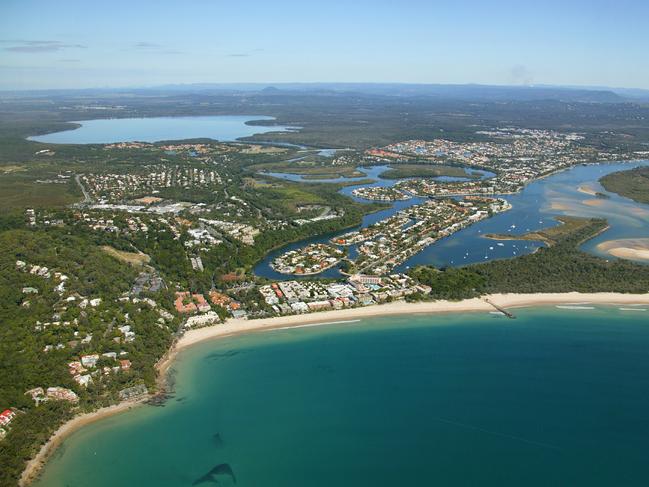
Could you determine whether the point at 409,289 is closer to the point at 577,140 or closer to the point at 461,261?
the point at 461,261

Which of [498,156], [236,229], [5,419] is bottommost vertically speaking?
[5,419]

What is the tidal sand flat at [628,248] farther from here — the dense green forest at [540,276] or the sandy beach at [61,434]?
the sandy beach at [61,434]

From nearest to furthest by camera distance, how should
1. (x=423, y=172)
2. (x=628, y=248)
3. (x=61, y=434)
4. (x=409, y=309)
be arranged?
(x=61, y=434) < (x=409, y=309) < (x=628, y=248) < (x=423, y=172)

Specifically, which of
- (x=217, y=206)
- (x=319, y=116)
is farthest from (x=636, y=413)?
(x=319, y=116)

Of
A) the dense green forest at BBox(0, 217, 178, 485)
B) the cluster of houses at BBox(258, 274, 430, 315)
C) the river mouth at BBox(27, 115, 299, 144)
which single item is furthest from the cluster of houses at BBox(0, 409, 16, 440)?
the river mouth at BBox(27, 115, 299, 144)

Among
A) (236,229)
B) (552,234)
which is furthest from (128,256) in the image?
(552,234)

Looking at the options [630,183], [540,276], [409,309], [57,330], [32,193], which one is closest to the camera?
[57,330]

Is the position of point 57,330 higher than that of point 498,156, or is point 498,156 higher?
point 498,156

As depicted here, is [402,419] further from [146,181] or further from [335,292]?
[146,181]
